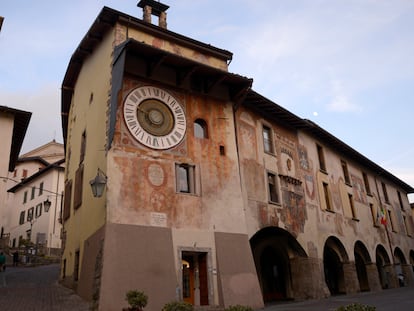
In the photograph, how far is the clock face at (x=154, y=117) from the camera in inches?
565

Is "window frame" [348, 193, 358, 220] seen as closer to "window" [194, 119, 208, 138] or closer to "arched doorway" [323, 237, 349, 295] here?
"arched doorway" [323, 237, 349, 295]

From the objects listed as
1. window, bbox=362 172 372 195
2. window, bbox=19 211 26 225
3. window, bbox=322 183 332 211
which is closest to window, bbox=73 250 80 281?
window, bbox=322 183 332 211

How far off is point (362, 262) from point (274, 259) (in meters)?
8.12

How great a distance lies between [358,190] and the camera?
26.6 meters

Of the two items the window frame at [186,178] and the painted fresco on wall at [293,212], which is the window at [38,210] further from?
the window frame at [186,178]

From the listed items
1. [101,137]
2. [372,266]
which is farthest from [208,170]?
[372,266]

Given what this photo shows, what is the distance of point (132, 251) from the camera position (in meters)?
12.6

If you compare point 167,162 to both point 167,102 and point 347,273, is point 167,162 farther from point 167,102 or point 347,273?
point 347,273

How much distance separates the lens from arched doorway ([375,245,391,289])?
28.0 m

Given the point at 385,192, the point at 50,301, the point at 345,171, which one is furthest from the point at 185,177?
the point at 385,192

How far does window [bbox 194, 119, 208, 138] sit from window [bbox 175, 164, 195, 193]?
1.51 metres

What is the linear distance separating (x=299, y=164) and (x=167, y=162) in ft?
28.2

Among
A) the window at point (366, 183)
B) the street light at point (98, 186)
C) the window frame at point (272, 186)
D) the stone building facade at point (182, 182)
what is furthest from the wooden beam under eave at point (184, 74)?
the window at point (366, 183)

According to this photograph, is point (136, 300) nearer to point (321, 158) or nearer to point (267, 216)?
point (267, 216)
